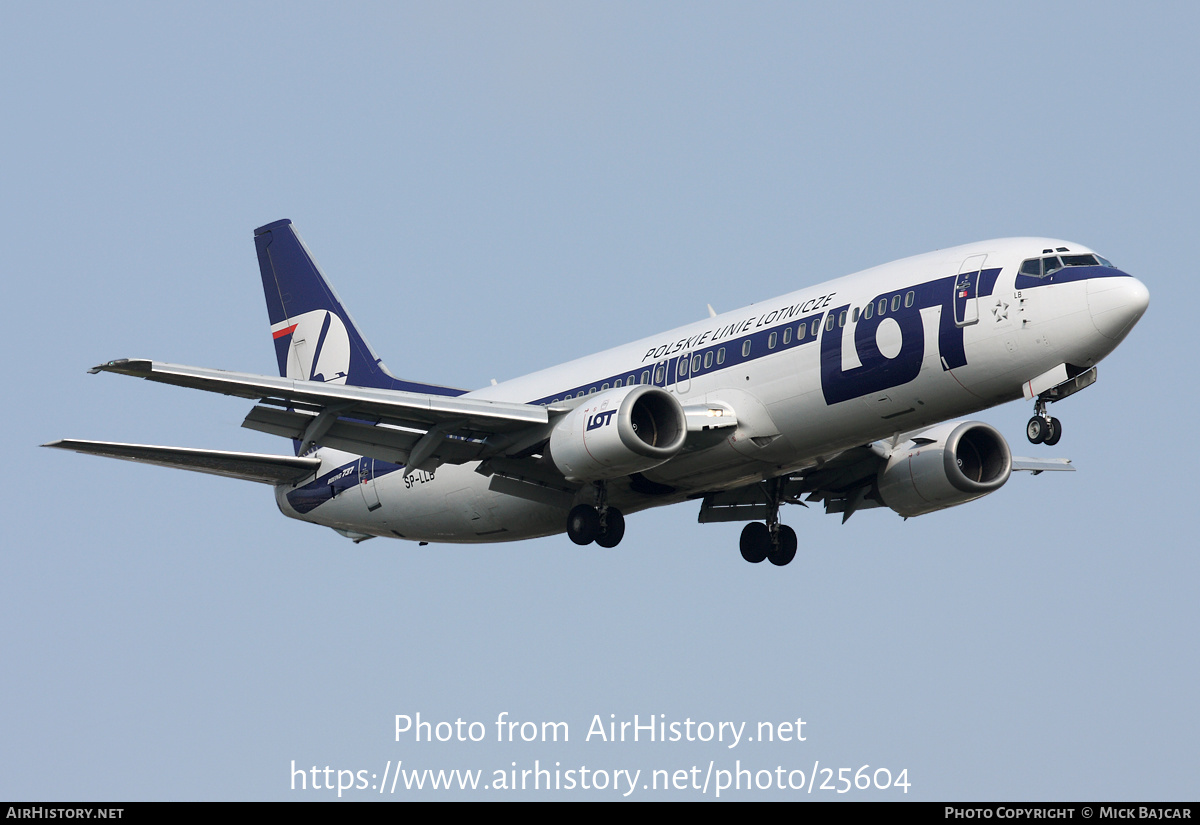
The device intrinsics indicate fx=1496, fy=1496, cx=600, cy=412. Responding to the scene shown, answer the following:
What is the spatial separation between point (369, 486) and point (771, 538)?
9.54m

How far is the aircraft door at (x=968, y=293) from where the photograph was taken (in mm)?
26906

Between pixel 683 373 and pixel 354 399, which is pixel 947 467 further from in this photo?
pixel 354 399

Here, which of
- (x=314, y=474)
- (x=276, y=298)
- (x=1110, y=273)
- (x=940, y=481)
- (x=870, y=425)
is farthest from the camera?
(x=276, y=298)

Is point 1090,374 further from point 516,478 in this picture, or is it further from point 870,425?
point 516,478

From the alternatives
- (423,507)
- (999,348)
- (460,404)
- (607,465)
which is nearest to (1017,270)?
(999,348)

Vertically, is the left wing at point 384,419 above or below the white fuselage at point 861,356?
below

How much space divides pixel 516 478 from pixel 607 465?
3.90 meters

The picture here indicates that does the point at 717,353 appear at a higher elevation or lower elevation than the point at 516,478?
higher

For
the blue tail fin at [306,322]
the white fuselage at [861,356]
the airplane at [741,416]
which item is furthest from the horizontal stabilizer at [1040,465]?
the blue tail fin at [306,322]

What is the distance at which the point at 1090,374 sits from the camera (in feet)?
87.6

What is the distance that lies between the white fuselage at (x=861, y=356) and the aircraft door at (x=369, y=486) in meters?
3.49

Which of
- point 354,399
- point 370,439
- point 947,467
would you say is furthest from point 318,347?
point 947,467

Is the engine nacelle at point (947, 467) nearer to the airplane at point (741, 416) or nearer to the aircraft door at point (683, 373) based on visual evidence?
the airplane at point (741, 416)

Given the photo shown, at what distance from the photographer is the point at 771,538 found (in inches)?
1367
